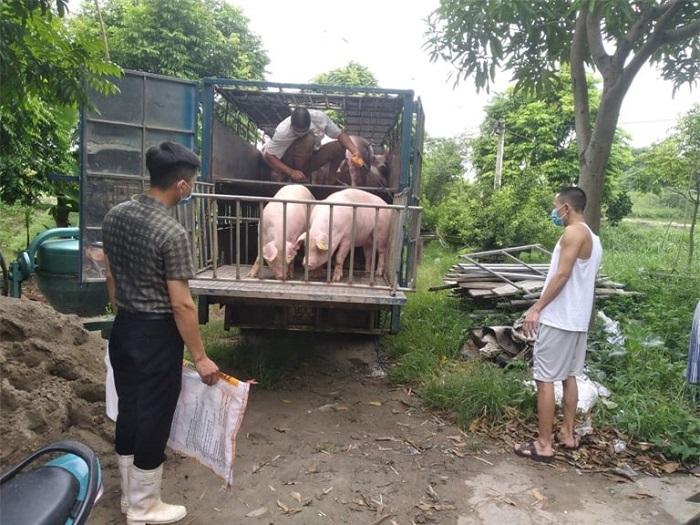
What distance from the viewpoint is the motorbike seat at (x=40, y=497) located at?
47.5 inches

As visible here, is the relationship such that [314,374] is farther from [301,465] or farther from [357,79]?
[357,79]

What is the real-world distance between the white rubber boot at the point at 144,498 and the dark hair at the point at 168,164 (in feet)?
4.33

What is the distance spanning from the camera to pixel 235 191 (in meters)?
5.10

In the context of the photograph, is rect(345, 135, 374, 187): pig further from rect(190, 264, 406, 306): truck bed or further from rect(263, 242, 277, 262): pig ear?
rect(190, 264, 406, 306): truck bed

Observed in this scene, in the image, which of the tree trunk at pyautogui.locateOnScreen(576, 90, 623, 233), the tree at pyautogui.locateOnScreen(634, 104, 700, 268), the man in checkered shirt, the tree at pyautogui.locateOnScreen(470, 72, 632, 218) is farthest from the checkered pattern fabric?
the tree at pyautogui.locateOnScreen(470, 72, 632, 218)

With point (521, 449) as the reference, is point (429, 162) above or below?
above

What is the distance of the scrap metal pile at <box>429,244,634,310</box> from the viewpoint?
5418 millimetres

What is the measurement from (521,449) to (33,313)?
130 inches

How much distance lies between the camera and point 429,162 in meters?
17.6

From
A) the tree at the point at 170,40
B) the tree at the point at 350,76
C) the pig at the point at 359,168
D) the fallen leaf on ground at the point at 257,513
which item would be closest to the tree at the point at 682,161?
the pig at the point at 359,168

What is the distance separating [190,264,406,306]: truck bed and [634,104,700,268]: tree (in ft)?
22.9

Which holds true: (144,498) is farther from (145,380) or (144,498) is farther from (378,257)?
(378,257)

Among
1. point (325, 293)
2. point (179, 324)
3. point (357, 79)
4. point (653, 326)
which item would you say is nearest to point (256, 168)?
point (325, 293)

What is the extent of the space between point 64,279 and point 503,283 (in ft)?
15.7
